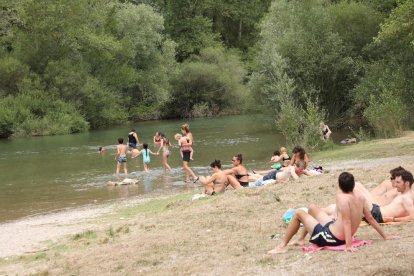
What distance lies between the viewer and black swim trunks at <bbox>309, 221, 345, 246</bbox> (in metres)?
9.09

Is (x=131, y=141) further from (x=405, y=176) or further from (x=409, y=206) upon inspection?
(x=409, y=206)

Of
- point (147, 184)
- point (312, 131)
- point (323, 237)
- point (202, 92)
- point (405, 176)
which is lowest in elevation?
point (147, 184)

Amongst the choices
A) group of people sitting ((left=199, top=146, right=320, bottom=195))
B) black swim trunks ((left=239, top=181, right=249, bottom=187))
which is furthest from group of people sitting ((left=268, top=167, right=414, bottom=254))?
black swim trunks ((left=239, top=181, right=249, bottom=187))

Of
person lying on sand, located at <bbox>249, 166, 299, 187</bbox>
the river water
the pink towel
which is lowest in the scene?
the river water

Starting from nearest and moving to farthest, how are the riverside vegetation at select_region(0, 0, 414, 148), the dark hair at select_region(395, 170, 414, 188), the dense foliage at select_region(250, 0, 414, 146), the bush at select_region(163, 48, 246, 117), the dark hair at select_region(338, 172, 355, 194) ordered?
the dark hair at select_region(338, 172, 355, 194), the dark hair at select_region(395, 170, 414, 188), the riverside vegetation at select_region(0, 0, 414, 148), the dense foliage at select_region(250, 0, 414, 146), the bush at select_region(163, 48, 246, 117)

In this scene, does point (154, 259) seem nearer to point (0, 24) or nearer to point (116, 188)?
point (116, 188)

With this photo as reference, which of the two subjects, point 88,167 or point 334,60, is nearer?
point 88,167

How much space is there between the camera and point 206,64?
242 feet

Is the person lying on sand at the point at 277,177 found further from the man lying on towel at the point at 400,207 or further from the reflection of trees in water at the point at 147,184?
the man lying on towel at the point at 400,207

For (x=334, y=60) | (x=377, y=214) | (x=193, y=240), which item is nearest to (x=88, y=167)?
(x=334, y=60)

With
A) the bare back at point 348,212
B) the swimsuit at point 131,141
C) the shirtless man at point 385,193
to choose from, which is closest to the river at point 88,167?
the swimsuit at point 131,141

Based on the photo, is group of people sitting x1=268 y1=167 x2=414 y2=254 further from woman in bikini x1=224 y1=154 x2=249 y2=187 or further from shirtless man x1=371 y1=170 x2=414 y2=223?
woman in bikini x1=224 y1=154 x2=249 y2=187

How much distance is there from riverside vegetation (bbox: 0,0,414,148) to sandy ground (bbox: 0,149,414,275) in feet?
43.2

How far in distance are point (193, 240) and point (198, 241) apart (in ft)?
0.47
